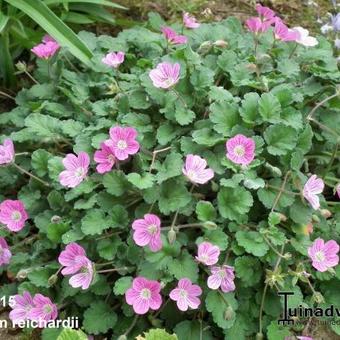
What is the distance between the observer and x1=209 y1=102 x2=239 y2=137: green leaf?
1846 mm

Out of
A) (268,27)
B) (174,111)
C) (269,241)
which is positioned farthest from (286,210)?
(268,27)

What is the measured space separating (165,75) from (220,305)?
2.33 feet

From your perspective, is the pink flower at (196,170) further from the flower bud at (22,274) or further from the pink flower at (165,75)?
the flower bud at (22,274)

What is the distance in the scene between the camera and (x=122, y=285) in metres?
1.66

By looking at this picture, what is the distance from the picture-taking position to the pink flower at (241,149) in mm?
1754

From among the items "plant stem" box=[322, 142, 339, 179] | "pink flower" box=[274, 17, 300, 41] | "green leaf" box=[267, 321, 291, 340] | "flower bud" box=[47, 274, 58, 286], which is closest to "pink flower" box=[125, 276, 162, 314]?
"flower bud" box=[47, 274, 58, 286]

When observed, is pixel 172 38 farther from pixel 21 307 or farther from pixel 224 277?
pixel 21 307

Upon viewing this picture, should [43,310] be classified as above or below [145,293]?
below

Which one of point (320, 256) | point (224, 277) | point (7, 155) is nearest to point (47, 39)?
point (7, 155)

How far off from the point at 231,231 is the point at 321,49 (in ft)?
2.83

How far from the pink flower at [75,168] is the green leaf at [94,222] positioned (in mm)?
105

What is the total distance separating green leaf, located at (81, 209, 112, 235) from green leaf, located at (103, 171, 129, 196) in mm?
70

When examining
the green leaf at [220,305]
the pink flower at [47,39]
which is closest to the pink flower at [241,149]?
the green leaf at [220,305]

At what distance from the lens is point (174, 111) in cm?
189
